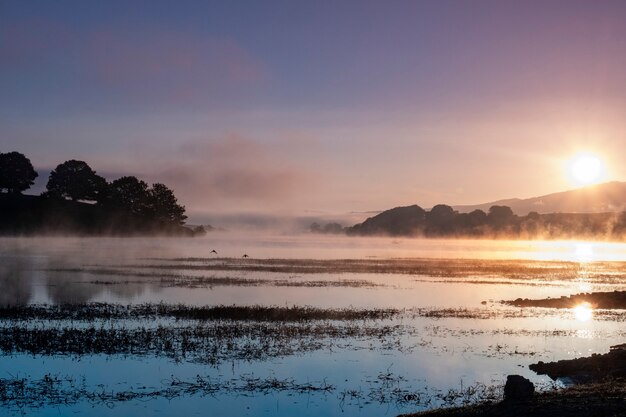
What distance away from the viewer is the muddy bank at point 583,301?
5503cm

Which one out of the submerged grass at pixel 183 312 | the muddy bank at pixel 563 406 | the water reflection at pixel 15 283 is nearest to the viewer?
the muddy bank at pixel 563 406

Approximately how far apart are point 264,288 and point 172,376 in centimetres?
3934

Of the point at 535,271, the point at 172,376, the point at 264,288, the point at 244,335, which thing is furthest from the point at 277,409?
the point at 535,271

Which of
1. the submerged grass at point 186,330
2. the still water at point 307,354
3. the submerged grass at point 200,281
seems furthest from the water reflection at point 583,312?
the submerged grass at point 200,281

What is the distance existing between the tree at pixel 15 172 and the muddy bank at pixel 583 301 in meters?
165

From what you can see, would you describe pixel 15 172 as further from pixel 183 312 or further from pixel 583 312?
pixel 583 312

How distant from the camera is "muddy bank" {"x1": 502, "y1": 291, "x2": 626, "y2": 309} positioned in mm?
55031

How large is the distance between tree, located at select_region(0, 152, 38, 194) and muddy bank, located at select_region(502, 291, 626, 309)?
165m

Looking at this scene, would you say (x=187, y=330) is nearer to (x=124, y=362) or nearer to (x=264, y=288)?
(x=124, y=362)

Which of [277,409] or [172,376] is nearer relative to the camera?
[277,409]

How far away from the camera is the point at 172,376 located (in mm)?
26562

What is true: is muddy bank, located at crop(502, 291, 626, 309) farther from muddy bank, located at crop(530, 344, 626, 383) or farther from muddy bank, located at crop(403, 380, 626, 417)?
muddy bank, located at crop(403, 380, 626, 417)

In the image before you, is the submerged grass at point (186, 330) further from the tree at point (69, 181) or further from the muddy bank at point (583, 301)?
the tree at point (69, 181)

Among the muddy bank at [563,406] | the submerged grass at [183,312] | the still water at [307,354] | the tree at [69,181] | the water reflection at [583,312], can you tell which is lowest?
the water reflection at [583,312]
